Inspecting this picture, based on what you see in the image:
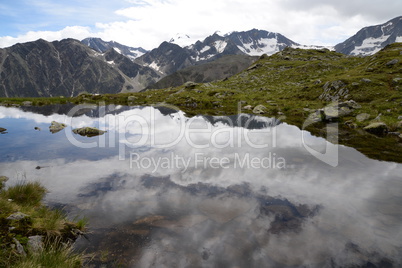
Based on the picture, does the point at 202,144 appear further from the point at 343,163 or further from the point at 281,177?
the point at 343,163

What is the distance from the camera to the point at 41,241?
7922 millimetres

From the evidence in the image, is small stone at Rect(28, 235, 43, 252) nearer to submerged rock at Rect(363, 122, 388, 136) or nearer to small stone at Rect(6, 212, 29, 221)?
small stone at Rect(6, 212, 29, 221)

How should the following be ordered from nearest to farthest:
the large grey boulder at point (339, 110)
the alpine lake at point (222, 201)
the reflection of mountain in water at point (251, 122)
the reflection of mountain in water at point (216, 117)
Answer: the alpine lake at point (222, 201) < the reflection of mountain in water at point (251, 122) < the large grey boulder at point (339, 110) < the reflection of mountain in water at point (216, 117)

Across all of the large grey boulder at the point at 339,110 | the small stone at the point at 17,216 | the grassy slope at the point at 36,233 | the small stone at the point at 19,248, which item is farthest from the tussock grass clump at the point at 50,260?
the large grey boulder at the point at 339,110

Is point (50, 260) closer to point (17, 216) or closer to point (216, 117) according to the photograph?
point (17, 216)

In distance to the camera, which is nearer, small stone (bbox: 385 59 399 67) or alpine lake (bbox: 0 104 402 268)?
alpine lake (bbox: 0 104 402 268)

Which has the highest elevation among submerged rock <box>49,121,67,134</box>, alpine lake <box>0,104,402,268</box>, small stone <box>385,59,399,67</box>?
small stone <box>385,59,399,67</box>

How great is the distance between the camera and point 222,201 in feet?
41.6

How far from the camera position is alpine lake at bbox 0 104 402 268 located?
8.67m

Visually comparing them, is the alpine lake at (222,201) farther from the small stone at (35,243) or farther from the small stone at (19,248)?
the small stone at (19,248)

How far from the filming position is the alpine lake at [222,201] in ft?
28.5

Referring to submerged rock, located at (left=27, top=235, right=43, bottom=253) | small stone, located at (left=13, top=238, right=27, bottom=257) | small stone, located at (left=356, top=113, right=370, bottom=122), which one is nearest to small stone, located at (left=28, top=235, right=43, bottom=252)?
submerged rock, located at (left=27, top=235, right=43, bottom=253)

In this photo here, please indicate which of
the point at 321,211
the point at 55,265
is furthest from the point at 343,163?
the point at 55,265

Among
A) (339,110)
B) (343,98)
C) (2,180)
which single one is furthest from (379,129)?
(2,180)
